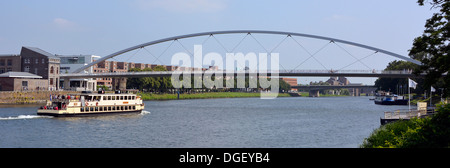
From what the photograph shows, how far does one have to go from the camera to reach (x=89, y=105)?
160 ft

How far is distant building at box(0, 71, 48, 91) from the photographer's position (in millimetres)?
81625

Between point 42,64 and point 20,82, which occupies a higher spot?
point 42,64

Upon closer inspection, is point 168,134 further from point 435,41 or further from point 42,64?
point 42,64

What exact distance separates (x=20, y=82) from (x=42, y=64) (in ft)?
32.9

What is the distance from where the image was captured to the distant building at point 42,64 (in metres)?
91.6

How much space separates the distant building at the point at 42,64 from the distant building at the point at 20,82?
9.50 feet

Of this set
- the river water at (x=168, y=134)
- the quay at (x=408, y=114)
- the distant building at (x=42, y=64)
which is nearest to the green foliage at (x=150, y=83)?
the distant building at (x=42, y=64)

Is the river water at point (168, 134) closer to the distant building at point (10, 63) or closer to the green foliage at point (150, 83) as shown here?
the distant building at point (10, 63)

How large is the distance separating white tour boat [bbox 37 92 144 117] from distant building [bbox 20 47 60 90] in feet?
136

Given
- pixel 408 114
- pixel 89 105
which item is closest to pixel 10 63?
pixel 89 105

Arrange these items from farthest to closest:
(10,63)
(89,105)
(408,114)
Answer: (10,63), (89,105), (408,114)

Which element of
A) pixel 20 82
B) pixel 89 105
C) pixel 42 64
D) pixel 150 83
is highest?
pixel 42 64
